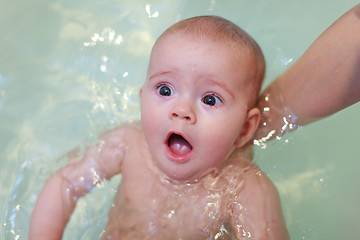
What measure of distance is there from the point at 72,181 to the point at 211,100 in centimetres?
45

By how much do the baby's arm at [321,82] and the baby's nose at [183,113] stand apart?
0.30m

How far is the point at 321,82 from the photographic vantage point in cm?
114

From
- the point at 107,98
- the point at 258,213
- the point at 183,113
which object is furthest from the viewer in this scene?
the point at 107,98

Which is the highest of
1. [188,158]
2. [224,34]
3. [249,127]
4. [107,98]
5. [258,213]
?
[107,98]

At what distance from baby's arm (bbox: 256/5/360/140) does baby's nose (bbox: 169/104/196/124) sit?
0.98ft

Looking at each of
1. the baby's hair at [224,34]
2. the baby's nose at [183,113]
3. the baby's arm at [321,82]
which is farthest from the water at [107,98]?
the baby's nose at [183,113]

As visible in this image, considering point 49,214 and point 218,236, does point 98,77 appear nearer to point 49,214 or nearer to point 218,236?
point 49,214

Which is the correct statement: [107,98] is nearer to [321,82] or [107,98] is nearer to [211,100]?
[211,100]

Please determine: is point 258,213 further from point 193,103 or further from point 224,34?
point 224,34

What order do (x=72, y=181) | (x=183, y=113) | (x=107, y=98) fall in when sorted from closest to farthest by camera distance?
(x=183, y=113) < (x=72, y=181) < (x=107, y=98)

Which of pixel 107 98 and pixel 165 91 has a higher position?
pixel 107 98

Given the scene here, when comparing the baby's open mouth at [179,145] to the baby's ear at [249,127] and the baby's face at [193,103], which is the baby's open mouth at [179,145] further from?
the baby's ear at [249,127]

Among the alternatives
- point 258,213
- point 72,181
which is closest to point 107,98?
point 72,181

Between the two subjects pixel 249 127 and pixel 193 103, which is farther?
pixel 249 127
